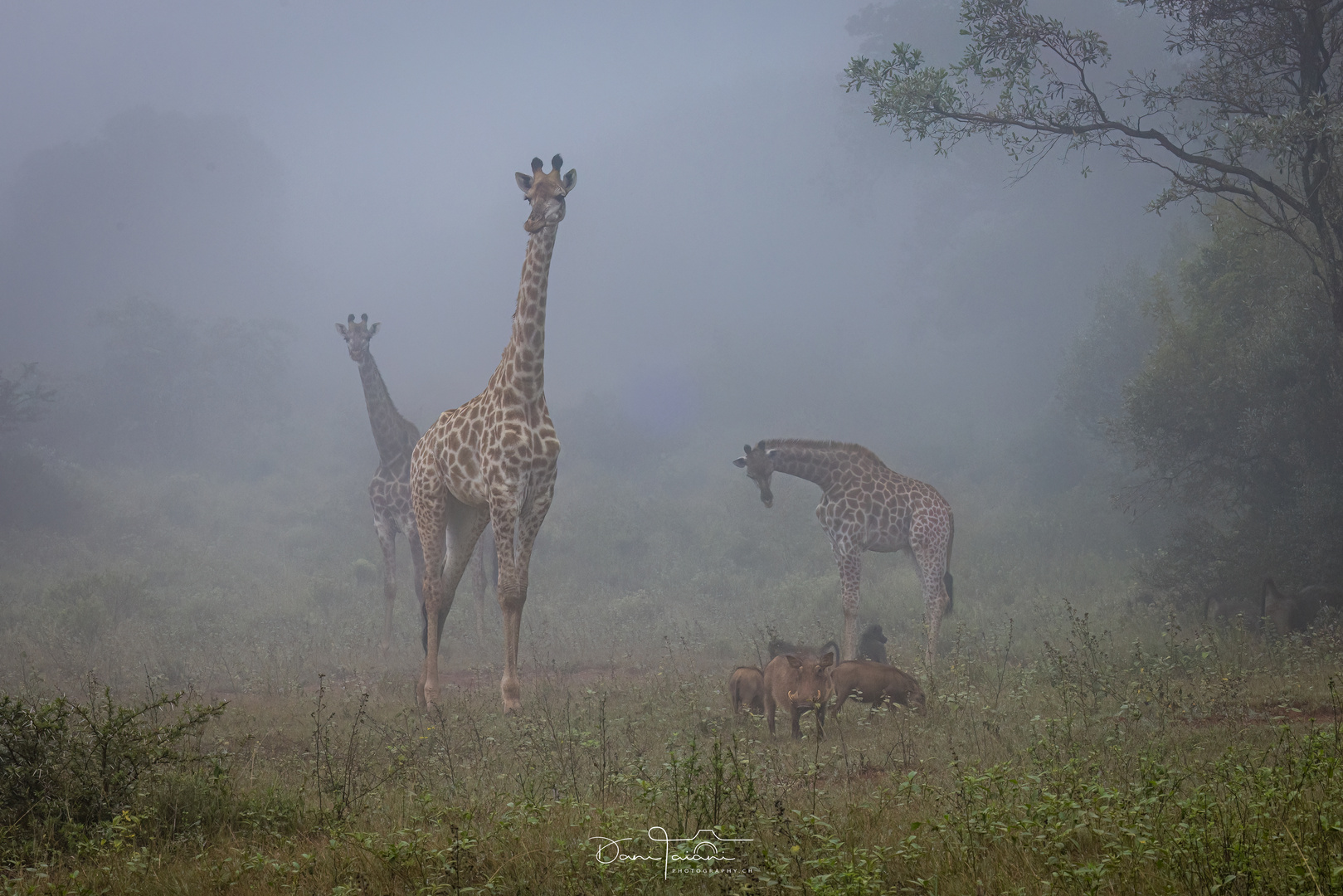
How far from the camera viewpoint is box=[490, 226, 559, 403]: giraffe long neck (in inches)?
396

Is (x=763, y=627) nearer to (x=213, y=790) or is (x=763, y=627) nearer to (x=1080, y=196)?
(x=213, y=790)

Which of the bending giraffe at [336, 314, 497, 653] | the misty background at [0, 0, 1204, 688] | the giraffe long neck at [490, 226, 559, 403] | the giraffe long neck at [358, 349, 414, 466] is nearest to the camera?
the giraffe long neck at [490, 226, 559, 403]

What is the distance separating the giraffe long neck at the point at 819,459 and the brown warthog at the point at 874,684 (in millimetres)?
6088

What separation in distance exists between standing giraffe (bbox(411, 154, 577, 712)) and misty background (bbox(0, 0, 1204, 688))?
17.0ft

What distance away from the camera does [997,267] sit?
55688mm

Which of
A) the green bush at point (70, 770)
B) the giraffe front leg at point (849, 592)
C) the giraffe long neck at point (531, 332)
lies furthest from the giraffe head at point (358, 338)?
the green bush at point (70, 770)

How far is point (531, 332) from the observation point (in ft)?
33.2

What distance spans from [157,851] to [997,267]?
57621 mm

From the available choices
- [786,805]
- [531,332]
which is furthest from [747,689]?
[531,332]

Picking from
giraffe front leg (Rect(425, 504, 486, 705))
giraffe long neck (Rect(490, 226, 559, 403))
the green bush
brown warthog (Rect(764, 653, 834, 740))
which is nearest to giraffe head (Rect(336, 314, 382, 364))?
giraffe front leg (Rect(425, 504, 486, 705))

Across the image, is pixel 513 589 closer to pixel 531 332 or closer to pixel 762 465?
pixel 531 332

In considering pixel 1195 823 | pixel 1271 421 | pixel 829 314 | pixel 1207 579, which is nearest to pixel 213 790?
pixel 1195 823

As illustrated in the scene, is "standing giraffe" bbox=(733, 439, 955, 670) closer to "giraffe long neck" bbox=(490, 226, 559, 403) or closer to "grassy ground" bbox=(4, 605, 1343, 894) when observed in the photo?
"grassy ground" bbox=(4, 605, 1343, 894)

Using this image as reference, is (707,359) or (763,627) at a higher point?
(707,359)
